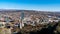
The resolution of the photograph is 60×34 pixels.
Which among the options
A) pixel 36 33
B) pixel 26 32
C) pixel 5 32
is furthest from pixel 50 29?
pixel 5 32

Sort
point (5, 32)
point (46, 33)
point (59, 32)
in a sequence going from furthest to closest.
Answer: point (5, 32) → point (46, 33) → point (59, 32)

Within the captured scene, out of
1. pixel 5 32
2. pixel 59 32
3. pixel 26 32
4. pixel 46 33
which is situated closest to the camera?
pixel 59 32

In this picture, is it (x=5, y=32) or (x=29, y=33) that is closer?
(x=29, y=33)

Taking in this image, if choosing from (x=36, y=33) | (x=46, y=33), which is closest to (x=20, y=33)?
(x=36, y=33)

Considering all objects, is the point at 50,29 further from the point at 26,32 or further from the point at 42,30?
the point at 26,32

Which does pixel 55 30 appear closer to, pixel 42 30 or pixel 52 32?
pixel 52 32

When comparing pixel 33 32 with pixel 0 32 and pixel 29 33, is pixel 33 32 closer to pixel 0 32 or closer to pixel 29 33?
pixel 29 33

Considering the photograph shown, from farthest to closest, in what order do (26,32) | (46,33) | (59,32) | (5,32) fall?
(5,32) → (26,32) → (46,33) → (59,32)

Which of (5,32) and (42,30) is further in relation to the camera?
(5,32)
